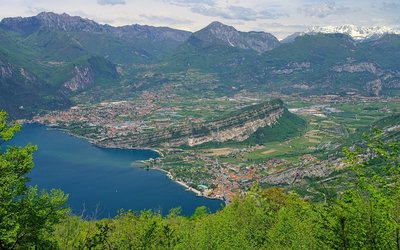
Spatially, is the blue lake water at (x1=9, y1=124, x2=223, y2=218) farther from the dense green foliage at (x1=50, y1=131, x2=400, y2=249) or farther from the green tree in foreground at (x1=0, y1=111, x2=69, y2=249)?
the green tree in foreground at (x1=0, y1=111, x2=69, y2=249)

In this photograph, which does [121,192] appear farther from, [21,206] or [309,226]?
[21,206]

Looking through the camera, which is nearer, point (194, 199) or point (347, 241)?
point (347, 241)

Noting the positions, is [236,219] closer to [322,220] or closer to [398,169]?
[322,220]

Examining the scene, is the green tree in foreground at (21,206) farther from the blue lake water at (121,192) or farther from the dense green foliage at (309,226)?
the blue lake water at (121,192)

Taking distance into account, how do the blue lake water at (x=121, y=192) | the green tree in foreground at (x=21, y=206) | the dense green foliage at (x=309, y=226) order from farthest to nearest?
the blue lake water at (x=121, y=192), the green tree in foreground at (x=21, y=206), the dense green foliage at (x=309, y=226)

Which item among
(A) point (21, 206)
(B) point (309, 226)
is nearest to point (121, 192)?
(B) point (309, 226)

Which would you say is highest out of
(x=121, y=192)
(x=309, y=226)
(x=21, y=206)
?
(x=21, y=206)

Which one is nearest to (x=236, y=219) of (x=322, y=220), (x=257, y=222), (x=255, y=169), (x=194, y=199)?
(x=257, y=222)

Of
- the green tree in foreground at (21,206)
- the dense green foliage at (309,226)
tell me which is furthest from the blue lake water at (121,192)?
the green tree in foreground at (21,206)
